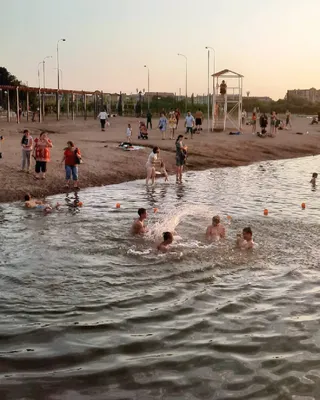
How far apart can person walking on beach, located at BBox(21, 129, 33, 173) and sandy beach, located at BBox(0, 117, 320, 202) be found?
1.44 feet

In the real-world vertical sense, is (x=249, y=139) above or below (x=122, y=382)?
above

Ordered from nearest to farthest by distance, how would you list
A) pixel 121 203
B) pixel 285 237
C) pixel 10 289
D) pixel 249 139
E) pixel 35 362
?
pixel 35 362, pixel 10 289, pixel 285 237, pixel 121 203, pixel 249 139

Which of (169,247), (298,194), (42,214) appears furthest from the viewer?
(298,194)

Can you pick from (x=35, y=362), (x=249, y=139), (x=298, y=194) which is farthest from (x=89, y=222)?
(x=249, y=139)

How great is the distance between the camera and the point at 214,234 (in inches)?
505

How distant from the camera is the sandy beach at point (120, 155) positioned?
65.4ft

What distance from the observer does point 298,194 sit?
20938 mm

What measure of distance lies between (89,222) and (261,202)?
7.00 meters

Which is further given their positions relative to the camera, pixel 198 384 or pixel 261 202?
pixel 261 202

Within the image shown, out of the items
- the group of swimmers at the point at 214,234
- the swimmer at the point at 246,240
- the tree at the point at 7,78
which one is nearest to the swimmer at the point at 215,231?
the group of swimmers at the point at 214,234

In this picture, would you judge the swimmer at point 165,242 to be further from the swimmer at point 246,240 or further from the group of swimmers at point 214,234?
the swimmer at point 246,240

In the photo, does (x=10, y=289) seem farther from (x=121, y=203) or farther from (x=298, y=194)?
(x=298, y=194)

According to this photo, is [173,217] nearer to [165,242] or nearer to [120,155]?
[165,242]

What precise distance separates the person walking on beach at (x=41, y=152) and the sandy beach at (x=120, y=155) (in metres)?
0.43
